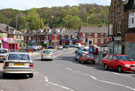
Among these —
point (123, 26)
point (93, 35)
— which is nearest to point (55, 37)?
point (93, 35)

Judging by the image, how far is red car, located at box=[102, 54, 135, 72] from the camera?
17844 mm

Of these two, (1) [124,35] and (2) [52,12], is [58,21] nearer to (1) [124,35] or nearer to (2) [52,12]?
(2) [52,12]

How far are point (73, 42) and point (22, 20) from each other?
29.3 metres

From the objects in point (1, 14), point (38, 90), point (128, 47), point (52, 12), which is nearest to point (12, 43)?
point (1, 14)

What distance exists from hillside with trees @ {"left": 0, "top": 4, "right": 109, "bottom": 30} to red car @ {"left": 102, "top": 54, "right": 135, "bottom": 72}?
8993cm

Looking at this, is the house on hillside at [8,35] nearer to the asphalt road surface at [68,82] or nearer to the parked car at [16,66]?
the asphalt road surface at [68,82]

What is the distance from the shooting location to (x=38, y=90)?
32.6 feet

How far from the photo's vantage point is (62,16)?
5335 inches

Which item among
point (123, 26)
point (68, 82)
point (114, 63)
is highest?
point (123, 26)

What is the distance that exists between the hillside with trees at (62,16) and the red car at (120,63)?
89931mm

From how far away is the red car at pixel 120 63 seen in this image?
17844mm

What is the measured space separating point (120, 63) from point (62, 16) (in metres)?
119

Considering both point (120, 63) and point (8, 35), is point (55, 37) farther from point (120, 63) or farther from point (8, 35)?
point (120, 63)

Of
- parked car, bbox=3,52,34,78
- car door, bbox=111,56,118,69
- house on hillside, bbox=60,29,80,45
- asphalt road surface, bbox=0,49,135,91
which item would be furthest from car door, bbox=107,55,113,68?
house on hillside, bbox=60,29,80,45
